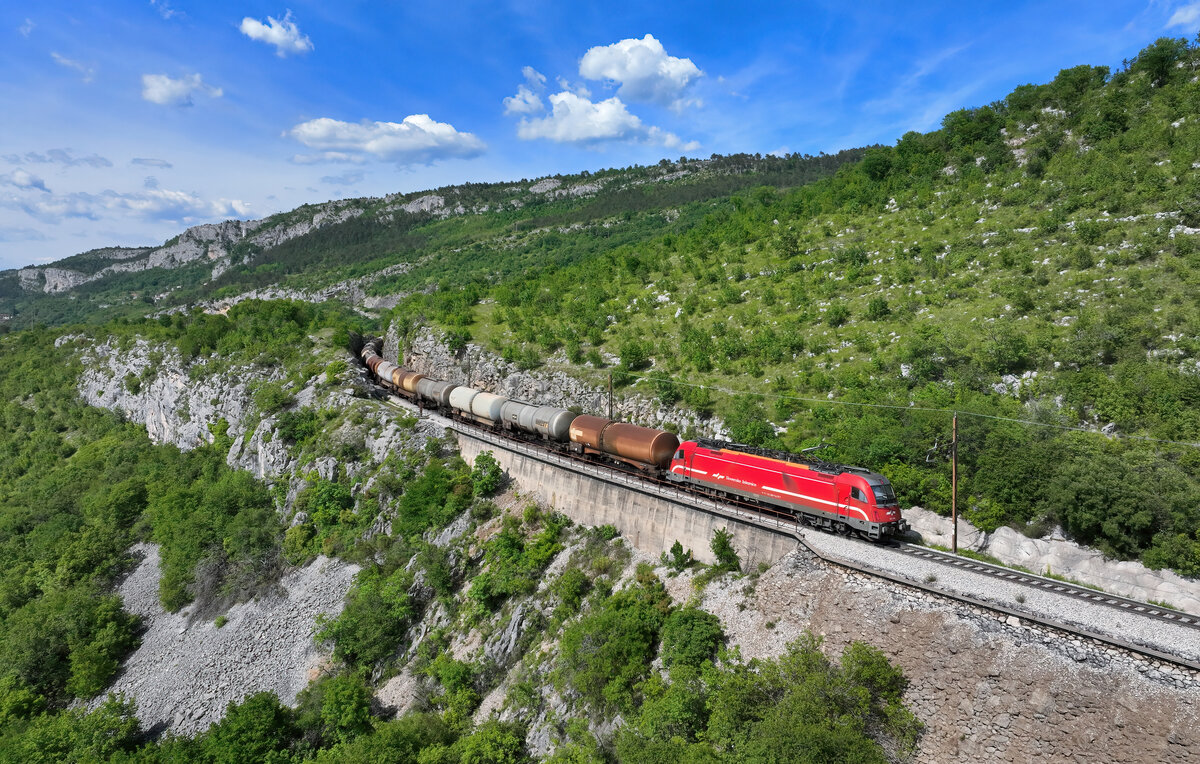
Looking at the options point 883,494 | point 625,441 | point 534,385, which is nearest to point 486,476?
point 625,441

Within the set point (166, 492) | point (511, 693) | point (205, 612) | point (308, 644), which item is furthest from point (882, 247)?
point (166, 492)

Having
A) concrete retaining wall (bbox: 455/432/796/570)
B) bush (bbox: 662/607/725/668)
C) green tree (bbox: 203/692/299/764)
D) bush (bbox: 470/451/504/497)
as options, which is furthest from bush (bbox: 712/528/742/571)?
green tree (bbox: 203/692/299/764)

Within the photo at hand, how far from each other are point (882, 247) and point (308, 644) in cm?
5521

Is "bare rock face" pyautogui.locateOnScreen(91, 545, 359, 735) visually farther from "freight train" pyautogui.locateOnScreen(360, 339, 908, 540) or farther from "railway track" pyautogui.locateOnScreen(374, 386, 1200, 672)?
"railway track" pyautogui.locateOnScreen(374, 386, 1200, 672)

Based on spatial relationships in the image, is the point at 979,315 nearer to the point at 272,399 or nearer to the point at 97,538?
the point at 272,399

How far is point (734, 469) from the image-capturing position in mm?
28469

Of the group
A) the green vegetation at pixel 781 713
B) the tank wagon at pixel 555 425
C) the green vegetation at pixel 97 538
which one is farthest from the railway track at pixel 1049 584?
the green vegetation at pixel 97 538

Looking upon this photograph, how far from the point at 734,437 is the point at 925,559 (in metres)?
14.3

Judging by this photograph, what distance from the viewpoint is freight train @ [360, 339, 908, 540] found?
24.1 m

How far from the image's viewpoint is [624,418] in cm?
4516

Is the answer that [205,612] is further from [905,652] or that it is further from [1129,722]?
[1129,722]

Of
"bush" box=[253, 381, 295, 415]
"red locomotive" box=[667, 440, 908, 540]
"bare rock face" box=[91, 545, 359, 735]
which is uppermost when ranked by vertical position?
"bush" box=[253, 381, 295, 415]

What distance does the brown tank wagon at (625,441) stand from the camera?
32.2 metres

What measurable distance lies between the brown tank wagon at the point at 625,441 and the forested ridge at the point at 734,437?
5127 mm
